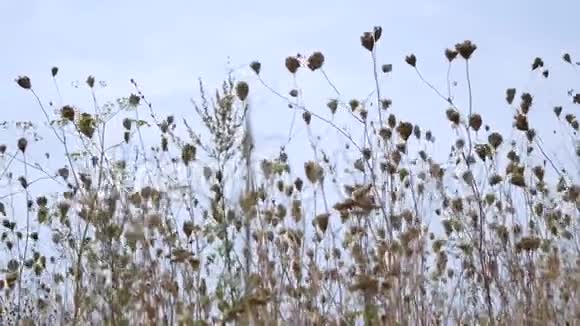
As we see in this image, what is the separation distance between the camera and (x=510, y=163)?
5504 mm

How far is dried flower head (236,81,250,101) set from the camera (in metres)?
4.04

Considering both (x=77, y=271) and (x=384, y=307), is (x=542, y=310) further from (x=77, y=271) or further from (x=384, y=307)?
(x=77, y=271)

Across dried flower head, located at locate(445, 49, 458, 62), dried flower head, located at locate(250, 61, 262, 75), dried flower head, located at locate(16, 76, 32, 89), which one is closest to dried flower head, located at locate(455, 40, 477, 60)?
dried flower head, located at locate(445, 49, 458, 62)

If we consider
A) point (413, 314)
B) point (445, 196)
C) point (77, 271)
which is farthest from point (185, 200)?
point (445, 196)

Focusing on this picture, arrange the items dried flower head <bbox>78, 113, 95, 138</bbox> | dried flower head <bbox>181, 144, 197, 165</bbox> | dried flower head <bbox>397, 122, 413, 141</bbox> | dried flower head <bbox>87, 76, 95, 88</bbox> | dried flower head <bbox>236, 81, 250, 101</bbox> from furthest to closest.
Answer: dried flower head <bbox>87, 76, 95, 88</bbox>, dried flower head <bbox>397, 122, 413, 141</bbox>, dried flower head <bbox>78, 113, 95, 138</bbox>, dried flower head <bbox>181, 144, 197, 165</bbox>, dried flower head <bbox>236, 81, 250, 101</bbox>

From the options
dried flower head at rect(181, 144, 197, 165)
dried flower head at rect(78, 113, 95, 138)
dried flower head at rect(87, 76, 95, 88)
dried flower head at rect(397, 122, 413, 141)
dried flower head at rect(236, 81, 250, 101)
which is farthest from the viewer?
dried flower head at rect(87, 76, 95, 88)

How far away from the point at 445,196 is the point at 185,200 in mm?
1661

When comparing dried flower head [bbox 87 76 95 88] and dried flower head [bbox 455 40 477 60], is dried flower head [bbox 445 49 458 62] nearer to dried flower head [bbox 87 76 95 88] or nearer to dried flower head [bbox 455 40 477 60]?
dried flower head [bbox 455 40 477 60]

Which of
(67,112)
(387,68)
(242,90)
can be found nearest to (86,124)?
(67,112)

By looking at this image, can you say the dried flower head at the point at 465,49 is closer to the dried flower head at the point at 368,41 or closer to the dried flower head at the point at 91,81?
the dried flower head at the point at 368,41

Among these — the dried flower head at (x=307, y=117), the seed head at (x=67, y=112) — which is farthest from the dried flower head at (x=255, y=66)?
the seed head at (x=67, y=112)

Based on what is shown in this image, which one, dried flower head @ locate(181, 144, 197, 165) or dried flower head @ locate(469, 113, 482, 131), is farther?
dried flower head @ locate(469, 113, 482, 131)

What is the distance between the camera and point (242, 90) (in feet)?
13.4

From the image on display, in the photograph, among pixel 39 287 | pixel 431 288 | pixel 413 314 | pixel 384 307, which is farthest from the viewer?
pixel 39 287
